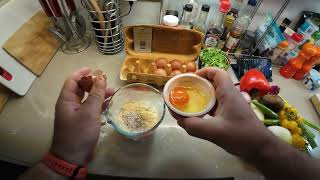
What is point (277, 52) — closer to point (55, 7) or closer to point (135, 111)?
point (135, 111)

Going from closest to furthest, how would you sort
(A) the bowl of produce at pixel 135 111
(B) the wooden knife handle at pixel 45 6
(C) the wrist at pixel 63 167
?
(C) the wrist at pixel 63 167 → (A) the bowl of produce at pixel 135 111 → (B) the wooden knife handle at pixel 45 6

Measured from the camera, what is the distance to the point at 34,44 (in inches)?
27.7

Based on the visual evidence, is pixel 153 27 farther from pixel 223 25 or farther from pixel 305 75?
pixel 305 75

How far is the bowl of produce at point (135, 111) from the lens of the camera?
0.53 metres

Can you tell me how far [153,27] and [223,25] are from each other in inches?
9.2

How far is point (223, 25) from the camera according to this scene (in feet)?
2.46

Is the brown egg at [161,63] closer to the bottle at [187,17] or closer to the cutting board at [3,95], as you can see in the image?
the bottle at [187,17]

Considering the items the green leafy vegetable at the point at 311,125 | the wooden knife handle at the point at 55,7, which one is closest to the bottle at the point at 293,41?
the green leafy vegetable at the point at 311,125

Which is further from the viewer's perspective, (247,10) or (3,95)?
(247,10)

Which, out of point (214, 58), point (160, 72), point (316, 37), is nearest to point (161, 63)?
point (160, 72)

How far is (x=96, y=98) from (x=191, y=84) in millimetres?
214

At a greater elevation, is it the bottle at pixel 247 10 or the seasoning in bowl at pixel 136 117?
the bottle at pixel 247 10

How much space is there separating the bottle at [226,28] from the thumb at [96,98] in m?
0.47

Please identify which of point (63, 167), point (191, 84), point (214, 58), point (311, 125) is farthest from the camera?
point (214, 58)
